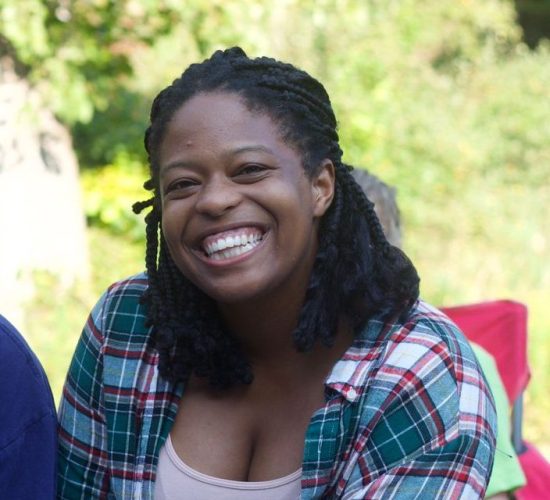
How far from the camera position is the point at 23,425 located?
6.94 ft

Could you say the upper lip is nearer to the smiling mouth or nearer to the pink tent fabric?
the smiling mouth

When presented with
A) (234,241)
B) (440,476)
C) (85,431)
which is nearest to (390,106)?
(85,431)

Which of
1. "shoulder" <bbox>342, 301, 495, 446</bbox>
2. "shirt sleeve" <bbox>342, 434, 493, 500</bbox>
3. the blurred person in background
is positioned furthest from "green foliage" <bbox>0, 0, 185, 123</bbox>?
"shirt sleeve" <bbox>342, 434, 493, 500</bbox>

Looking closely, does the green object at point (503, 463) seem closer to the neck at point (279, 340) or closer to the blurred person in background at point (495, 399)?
the blurred person in background at point (495, 399)

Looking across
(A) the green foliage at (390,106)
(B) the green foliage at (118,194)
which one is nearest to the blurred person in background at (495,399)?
(A) the green foliage at (390,106)

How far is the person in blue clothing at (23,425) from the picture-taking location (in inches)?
81.8

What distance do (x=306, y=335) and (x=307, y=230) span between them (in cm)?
22

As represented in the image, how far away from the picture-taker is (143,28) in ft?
19.0

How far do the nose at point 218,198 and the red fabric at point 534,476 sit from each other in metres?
1.30

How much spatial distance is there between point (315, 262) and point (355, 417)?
338 millimetres

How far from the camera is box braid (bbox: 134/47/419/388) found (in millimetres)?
2092

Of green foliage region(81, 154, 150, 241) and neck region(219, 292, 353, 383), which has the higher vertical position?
green foliage region(81, 154, 150, 241)

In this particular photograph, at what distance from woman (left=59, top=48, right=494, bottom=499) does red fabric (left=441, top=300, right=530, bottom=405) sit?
3.99ft

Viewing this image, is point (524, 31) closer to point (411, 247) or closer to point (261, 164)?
point (411, 247)
